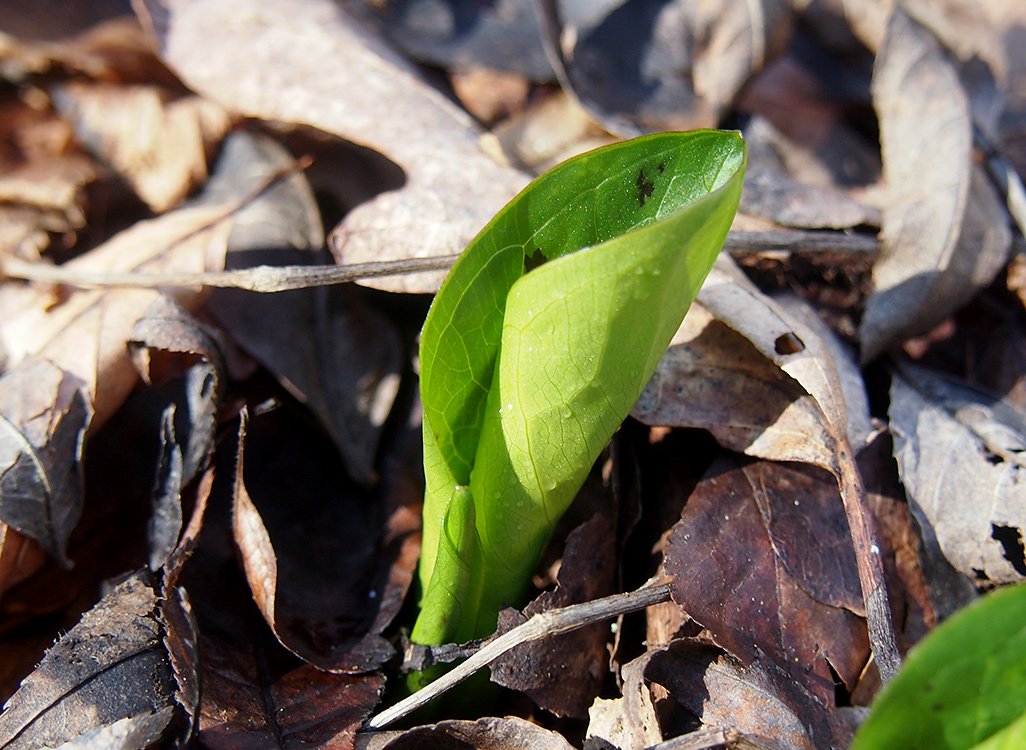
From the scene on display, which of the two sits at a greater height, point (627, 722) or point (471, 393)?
point (471, 393)

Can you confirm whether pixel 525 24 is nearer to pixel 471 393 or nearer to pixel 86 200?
pixel 86 200

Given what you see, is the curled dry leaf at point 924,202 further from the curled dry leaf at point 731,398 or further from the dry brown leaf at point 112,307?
the dry brown leaf at point 112,307

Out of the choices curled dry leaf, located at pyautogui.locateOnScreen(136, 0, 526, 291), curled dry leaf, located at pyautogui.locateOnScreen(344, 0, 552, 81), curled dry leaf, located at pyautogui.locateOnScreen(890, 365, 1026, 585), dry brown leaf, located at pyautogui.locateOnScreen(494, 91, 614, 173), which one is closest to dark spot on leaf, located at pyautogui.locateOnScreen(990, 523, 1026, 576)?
curled dry leaf, located at pyautogui.locateOnScreen(890, 365, 1026, 585)

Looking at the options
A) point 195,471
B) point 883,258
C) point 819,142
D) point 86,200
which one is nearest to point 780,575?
point 883,258

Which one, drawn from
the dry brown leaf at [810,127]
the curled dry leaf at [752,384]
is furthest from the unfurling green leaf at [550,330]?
the dry brown leaf at [810,127]

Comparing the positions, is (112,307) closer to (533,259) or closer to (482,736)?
(533,259)
